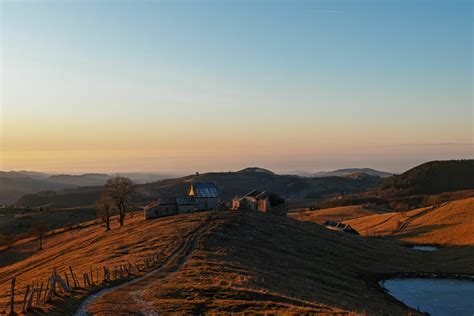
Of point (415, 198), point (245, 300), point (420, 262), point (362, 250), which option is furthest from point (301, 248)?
point (415, 198)

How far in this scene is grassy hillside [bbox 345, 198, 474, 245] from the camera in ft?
295

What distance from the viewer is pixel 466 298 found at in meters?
49.3

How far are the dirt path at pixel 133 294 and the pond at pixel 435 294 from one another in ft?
84.8

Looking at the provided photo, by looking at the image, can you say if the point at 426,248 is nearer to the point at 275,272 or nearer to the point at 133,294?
the point at 275,272

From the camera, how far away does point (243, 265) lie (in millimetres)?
45719

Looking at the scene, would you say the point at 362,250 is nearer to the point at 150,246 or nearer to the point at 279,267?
the point at 279,267

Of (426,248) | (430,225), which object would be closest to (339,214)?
(430,225)

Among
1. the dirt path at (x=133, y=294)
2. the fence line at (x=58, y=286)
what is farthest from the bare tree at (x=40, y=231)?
the dirt path at (x=133, y=294)

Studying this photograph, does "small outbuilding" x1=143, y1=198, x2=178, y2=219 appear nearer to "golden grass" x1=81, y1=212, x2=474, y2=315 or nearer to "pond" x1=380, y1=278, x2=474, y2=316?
"golden grass" x1=81, y1=212, x2=474, y2=315

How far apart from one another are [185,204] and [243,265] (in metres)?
50.2

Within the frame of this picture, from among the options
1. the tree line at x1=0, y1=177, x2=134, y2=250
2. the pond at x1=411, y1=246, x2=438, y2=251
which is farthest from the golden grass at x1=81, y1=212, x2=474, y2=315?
the tree line at x1=0, y1=177, x2=134, y2=250

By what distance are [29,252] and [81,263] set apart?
46022mm

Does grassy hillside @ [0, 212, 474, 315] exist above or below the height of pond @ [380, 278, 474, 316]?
above

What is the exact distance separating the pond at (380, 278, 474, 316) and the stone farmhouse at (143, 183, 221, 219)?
158 ft
